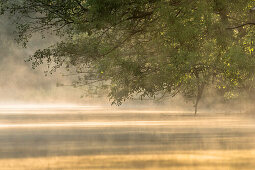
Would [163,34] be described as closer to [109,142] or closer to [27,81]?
[109,142]

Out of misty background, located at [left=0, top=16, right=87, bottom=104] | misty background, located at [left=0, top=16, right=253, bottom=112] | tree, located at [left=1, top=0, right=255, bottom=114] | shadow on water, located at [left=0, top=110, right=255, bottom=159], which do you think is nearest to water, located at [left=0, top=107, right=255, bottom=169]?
shadow on water, located at [left=0, top=110, right=255, bottom=159]

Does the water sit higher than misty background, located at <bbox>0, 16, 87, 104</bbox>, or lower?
lower

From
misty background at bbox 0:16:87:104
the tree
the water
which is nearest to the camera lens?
the water

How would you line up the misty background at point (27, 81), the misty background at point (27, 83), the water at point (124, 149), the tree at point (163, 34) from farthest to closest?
the misty background at point (27, 83), the misty background at point (27, 81), the tree at point (163, 34), the water at point (124, 149)

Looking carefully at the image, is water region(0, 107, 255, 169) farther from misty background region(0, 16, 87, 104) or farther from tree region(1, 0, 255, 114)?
misty background region(0, 16, 87, 104)

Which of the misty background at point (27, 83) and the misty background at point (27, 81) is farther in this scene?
the misty background at point (27, 83)

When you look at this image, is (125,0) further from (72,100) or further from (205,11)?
(72,100)

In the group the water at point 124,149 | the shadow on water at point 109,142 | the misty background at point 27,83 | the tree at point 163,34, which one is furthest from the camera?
the misty background at point 27,83

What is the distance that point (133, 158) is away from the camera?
17.0 m

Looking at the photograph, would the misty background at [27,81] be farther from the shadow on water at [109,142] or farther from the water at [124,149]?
the water at [124,149]

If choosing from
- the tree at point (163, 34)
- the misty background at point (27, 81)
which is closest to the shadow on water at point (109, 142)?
the tree at point (163, 34)

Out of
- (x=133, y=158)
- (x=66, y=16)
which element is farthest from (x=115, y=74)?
(x=133, y=158)

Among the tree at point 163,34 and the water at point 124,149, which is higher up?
the tree at point 163,34

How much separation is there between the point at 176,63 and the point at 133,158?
457 inches
